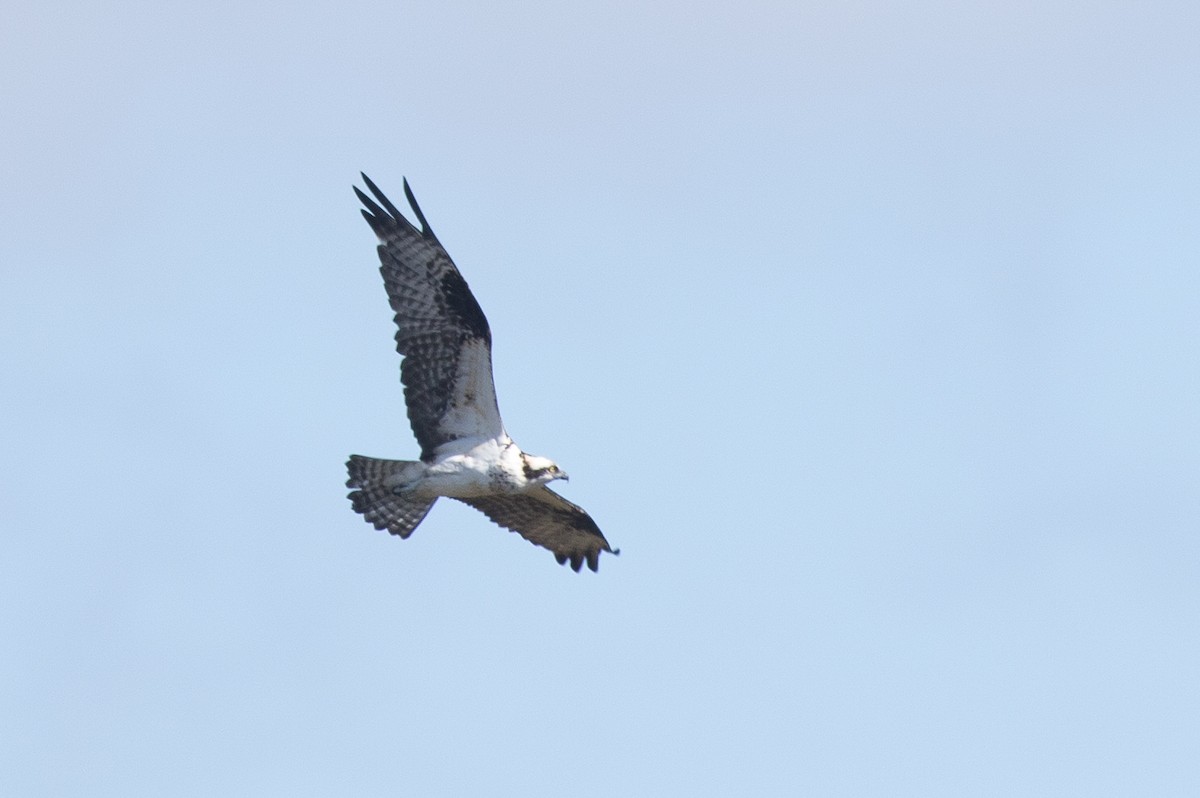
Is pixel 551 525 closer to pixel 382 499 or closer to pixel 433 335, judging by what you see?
pixel 382 499

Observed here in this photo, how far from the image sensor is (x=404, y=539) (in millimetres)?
21797

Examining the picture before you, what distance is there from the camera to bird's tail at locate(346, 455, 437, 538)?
2147 cm

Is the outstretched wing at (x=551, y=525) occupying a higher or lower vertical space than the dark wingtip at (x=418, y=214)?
lower

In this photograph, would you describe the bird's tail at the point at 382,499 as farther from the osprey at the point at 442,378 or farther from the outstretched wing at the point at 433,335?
the outstretched wing at the point at 433,335

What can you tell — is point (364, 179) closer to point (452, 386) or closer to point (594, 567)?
point (452, 386)

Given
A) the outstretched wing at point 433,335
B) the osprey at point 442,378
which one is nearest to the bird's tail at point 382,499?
the osprey at point 442,378

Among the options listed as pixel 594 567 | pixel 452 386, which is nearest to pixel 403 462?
pixel 452 386

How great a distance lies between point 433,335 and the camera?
20828 millimetres

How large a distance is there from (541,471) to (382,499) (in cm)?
158

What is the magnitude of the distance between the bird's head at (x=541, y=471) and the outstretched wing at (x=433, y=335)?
1.37 ft

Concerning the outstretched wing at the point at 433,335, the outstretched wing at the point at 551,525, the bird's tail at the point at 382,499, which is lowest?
the bird's tail at the point at 382,499

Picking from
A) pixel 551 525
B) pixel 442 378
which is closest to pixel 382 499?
pixel 442 378

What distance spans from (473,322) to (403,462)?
1436mm

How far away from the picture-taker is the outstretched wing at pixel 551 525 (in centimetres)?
2203
